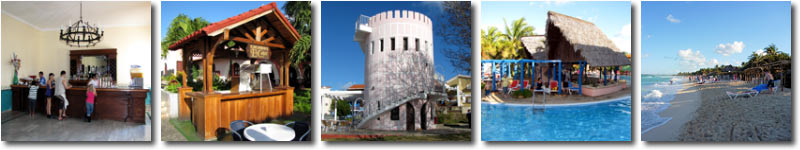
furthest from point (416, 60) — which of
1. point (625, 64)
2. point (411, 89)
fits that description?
point (625, 64)

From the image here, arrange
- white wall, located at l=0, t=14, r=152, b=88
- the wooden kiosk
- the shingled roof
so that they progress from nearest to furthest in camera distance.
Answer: the shingled roof → the wooden kiosk → white wall, located at l=0, t=14, r=152, b=88

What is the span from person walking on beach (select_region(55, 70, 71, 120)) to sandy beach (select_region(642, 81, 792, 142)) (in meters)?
6.16

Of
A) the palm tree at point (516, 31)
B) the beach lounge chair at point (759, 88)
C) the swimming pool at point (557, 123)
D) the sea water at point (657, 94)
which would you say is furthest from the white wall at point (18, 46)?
the beach lounge chair at point (759, 88)

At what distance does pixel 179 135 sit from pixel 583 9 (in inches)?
174

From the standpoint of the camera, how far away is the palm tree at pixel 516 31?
204 inches

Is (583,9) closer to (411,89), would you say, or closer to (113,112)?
(411,89)

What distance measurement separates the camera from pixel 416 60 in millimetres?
5250

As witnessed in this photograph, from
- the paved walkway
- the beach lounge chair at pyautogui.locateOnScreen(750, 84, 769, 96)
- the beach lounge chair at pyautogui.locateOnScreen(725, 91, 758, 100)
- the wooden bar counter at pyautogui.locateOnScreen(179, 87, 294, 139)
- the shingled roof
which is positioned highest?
the shingled roof

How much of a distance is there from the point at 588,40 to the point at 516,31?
0.74 meters

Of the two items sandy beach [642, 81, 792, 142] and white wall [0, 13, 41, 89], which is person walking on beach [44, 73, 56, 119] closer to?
white wall [0, 13, 41, 89]

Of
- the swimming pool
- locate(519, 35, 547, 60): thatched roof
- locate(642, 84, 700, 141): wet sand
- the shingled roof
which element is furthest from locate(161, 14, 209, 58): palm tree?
locate(642, 84, 700, 141): wet sand

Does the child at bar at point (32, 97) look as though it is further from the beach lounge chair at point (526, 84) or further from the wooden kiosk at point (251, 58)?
the beach lounge chair at point (526, 84)

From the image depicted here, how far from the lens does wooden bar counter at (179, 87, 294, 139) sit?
5.21 metres

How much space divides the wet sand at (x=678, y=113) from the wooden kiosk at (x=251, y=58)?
3.90 m
